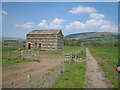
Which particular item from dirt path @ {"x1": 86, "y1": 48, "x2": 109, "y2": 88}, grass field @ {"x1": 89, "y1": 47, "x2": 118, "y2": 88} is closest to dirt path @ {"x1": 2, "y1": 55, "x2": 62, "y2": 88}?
dirt path @ {"x1": 86, "y1": 48, "x2": 109, "y2": 88}

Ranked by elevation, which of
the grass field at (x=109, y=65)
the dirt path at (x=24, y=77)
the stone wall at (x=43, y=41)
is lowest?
the grass field at (x=109, y=65)

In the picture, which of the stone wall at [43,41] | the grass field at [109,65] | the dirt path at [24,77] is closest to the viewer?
the dirt path at [24,77]

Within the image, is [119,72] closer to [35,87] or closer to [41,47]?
[35,87]

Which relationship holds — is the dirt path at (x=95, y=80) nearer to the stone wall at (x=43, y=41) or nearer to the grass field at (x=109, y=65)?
the grass field at (x=109, y=65)

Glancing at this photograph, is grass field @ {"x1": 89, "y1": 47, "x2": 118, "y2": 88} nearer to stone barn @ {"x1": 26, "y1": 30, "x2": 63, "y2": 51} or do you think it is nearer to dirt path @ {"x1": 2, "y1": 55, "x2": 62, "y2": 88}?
dirt path @ {"x1": 2, "y1": 55, "x2": 62, "y2": 88}

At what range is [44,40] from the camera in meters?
38.9

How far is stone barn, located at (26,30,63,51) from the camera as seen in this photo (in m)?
37.6

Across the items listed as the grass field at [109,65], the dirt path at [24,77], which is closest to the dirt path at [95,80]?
the grass field at [109,65]

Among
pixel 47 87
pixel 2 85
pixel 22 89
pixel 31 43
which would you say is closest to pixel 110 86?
pixel 47 87

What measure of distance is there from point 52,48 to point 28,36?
1015 cm

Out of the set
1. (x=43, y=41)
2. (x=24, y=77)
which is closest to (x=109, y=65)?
(x=24, y=77)

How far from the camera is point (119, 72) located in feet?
38.2

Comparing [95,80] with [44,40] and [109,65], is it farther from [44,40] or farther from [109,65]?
[44,40]

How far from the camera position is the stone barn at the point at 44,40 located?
37631mm
